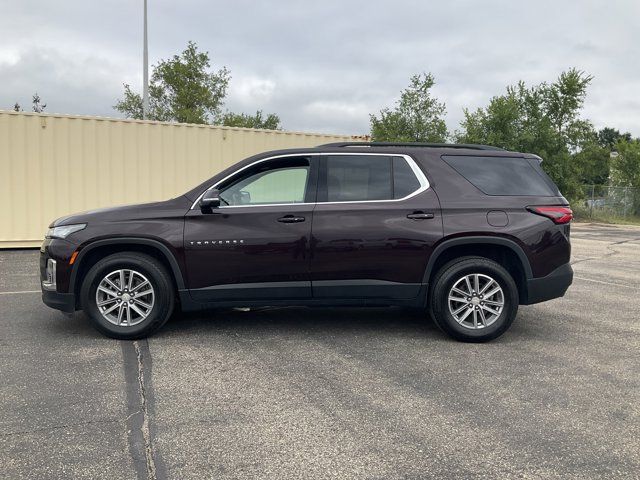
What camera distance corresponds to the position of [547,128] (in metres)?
27.2

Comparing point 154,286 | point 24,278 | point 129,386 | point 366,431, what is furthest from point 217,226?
point 24,278

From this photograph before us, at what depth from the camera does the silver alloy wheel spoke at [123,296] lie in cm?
511

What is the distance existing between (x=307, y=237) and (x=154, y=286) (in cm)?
145

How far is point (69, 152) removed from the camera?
12352mm

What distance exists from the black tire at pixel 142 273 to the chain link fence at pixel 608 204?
93.1ft

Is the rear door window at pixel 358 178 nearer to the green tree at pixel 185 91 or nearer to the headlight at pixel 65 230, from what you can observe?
the headlight at pixel 65 230

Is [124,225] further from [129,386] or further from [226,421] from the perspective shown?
[226,421]

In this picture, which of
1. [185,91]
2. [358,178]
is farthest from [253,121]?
[358,178]

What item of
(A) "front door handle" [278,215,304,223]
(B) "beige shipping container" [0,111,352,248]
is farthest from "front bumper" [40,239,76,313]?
(B) "beige shipping container" [0,111,352,248]

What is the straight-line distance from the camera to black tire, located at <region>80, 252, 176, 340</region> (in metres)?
5.08

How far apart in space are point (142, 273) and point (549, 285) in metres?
3.74

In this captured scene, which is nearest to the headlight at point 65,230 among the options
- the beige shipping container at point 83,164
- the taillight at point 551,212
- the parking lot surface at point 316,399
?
the parking lot surface at point 316,399

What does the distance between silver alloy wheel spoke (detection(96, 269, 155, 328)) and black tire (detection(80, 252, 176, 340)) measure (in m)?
0.03

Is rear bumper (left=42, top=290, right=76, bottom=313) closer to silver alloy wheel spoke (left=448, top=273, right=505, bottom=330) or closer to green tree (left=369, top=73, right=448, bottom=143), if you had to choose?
silver alloy wheel spoke (left=448, top=273, right=505, bottom=330)
